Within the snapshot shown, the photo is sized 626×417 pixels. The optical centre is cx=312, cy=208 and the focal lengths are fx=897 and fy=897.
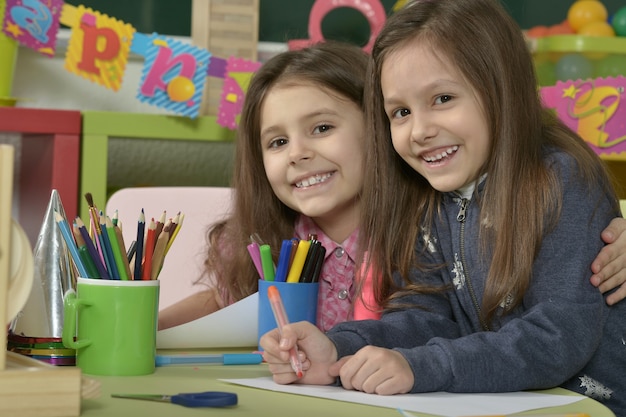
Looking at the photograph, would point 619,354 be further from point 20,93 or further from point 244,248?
point 20,93

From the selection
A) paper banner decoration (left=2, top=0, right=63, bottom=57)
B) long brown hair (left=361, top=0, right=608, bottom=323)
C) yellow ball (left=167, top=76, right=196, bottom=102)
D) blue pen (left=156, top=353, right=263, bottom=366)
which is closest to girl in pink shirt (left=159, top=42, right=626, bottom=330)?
long brown hair (left=361, top=0, right=608, bottom=323)

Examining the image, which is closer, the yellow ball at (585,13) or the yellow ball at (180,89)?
the yellow ball at (180,89)

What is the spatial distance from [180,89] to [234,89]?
0.40 ft

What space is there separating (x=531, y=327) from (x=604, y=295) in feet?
0.61

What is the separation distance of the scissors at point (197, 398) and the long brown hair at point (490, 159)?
1.38ft

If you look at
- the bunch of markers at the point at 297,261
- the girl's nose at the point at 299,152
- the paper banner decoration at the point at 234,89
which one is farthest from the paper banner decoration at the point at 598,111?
the bunch of markers at the point at 297,261

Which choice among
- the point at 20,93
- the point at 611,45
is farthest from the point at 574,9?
the point at 20,93

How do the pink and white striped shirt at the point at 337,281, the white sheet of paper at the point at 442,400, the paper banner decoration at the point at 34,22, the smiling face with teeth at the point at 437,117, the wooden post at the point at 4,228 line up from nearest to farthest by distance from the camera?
the wooden post at the point at 4,228 → the white sheet of paper at the point at 442,400 → the smiling face with teeth at the point at 437,117 → the pink and white striped shirt at the point at 337,281 → the paper banner decoration at the point at 34,22

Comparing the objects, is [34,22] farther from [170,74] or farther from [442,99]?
[442,99]

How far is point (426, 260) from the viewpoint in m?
1.13

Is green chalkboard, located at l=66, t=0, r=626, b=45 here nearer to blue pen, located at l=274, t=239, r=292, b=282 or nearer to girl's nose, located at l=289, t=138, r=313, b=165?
girl's nose, located at l=289, t=138, r=313, b=165

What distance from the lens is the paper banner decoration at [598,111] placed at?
7.02 ft

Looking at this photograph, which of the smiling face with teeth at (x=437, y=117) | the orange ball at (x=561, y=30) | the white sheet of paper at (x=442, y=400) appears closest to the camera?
the white sheet of paper at (x=442, y=400)

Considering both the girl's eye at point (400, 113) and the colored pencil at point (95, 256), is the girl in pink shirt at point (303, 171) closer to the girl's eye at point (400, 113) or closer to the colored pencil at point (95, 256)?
the girl's eye at point (400, 113)
